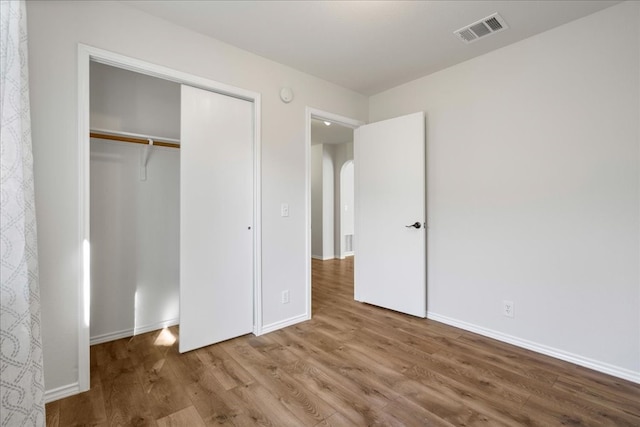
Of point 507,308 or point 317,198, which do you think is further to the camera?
point 317,198

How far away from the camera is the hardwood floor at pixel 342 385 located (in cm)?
161

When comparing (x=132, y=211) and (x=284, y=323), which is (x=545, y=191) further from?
(x=132, y=211)

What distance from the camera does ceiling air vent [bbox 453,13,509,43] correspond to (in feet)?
6.97

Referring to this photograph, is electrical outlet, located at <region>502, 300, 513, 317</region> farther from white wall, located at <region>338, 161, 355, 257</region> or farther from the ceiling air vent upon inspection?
white wall, located at <region>338, 161, 355, 257</region>

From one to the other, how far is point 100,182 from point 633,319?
404cm

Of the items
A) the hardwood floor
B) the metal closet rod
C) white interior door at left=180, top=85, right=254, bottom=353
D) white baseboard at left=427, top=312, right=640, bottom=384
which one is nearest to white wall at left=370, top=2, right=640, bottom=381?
white baseboard at left=427, top=312, right=640, bottom=384

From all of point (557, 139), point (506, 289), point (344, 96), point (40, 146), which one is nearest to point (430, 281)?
point (506, 289)

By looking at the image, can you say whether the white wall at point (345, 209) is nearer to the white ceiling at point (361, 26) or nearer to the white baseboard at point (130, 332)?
the white ceiling at point (361, 26)

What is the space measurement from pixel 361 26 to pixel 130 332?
10.4 feet

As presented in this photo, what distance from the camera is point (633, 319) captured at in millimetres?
1948

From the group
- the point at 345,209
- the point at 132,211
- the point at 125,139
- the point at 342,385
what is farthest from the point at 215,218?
the point at 345,209

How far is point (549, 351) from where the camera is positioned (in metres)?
2.28

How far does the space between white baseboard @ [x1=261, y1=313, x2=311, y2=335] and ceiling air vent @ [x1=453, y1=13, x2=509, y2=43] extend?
2.81m

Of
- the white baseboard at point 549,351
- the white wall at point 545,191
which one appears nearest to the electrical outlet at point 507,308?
the white wall at point 545,191
